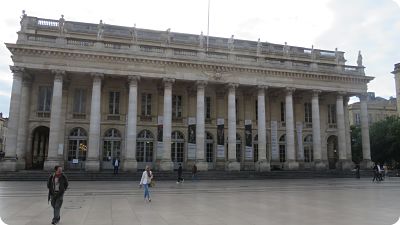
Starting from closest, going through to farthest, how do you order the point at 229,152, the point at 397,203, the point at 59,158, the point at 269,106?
1. the point at 397,203
2. the point at 59,158
3. the point at 229,152
4. the point at 269,106

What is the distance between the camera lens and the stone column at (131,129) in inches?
1288

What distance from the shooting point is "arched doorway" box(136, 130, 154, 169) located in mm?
36438

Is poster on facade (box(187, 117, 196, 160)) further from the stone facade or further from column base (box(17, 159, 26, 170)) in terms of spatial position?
the stone facade

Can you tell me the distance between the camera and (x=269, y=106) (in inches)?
1626

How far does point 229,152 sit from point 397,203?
71.5 ft

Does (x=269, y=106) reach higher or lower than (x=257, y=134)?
higher

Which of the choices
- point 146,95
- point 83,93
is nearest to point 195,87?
point 146,95

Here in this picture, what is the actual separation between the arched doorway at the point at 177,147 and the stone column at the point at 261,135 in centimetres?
795

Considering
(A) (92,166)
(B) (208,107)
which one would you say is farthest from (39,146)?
(B) (208,107)

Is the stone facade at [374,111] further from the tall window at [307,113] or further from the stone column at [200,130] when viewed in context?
the stone column at [200,130]

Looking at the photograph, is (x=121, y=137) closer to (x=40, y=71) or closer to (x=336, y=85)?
(x=40, y=71)

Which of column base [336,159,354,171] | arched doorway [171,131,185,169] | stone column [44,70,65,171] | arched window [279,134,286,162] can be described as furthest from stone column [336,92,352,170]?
stone column [44,70,65,171]

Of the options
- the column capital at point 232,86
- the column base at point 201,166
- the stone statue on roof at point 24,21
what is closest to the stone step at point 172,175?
the column base at point 201,166

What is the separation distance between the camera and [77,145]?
3500 centimetres
